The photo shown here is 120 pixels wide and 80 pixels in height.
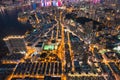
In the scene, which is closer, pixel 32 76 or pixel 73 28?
pixel 32 76

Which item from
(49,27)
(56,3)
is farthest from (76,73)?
(56,3)

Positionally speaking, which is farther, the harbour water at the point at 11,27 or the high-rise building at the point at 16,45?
the harbour water at the point at 11,27

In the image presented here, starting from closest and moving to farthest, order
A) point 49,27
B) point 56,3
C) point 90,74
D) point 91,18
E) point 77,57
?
point 90,74
point 77,57
point 49,27
point 91,18
point 56,3

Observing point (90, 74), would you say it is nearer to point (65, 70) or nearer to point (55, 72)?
point (65, 70)

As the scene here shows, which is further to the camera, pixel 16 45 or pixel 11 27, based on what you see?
pixel 11 27

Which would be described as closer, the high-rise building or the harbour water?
the high-rise building

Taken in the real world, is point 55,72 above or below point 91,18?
below

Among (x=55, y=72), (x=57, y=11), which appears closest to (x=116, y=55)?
(x=55, y=72)

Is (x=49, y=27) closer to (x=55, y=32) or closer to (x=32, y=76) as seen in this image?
(x=55, y=32)

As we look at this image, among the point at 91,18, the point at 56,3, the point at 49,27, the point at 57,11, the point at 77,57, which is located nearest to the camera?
the point at 77,57
